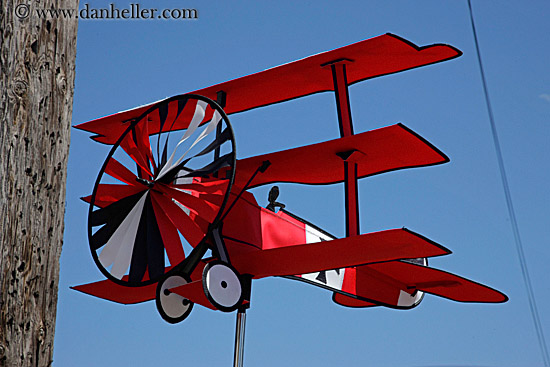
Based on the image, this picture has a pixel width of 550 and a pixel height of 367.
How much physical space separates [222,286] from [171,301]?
1.67 ft

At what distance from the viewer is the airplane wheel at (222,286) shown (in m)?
4.57

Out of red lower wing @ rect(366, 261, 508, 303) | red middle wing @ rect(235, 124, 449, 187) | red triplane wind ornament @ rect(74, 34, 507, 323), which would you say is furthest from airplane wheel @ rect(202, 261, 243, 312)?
red lower wing @ rect(366, 261, 508, 303)

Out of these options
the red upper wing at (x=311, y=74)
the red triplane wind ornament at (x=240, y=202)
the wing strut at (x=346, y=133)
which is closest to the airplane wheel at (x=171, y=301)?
the red triplane wind ornament at (x=240, y=202)

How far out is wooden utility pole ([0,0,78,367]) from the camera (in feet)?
7.94

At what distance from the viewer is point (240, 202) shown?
514cm

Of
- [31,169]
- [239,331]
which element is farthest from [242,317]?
[31,169]

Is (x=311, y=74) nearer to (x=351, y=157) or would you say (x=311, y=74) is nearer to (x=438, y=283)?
(x=351, y=157)

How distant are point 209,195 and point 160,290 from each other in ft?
2.51

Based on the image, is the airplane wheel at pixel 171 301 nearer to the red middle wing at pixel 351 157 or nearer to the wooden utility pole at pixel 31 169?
the red middle wing at pixel 351 157

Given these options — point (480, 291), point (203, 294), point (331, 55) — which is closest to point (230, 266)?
point (203, 294)

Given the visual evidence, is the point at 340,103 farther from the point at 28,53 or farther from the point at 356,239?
the point at 28,53

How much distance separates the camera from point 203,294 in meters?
4.82

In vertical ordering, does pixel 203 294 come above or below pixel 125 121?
below

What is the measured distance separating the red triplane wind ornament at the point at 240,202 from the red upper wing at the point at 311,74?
1 centimetres
